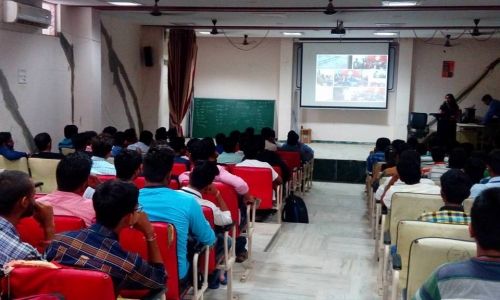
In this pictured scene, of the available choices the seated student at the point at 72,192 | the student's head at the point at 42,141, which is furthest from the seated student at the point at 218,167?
the student's head at the point at 42,141

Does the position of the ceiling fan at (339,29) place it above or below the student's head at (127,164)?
above

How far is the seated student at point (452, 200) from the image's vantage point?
2615 millimetres

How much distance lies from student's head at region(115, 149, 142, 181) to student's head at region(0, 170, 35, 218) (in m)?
1.03

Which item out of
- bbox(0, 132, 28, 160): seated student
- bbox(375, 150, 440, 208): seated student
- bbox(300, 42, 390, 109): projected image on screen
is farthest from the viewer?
bbox(300, 42, 390, 109): projected image on screen

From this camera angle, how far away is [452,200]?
277 centimetres

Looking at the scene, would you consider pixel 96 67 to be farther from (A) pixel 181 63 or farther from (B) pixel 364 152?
(B) pixel 364 152

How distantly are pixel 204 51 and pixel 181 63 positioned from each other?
2624 mm

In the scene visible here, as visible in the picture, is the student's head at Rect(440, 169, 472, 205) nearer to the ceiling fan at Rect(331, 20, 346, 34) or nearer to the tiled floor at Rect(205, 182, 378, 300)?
the tiled floor at Rect(205, 182, 378, 300)

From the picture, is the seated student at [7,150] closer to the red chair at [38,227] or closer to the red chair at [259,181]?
the red chair at [259,181]

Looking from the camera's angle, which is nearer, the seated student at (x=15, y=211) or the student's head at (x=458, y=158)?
the seated student at (x=15, y=211)

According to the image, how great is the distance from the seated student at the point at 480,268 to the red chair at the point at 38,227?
5.11 feet

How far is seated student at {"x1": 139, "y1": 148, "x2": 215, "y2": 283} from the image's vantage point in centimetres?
253

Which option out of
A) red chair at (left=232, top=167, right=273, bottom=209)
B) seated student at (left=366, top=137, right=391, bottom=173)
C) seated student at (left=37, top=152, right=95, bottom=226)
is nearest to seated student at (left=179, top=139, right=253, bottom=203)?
red chair at (left=232, top=167, right=273, bottom=209)

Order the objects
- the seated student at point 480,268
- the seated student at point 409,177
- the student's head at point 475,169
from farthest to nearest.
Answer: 1. the student's head at point 475,169
2. the seated student at point 409,177
3. the seated student at point 480,268
